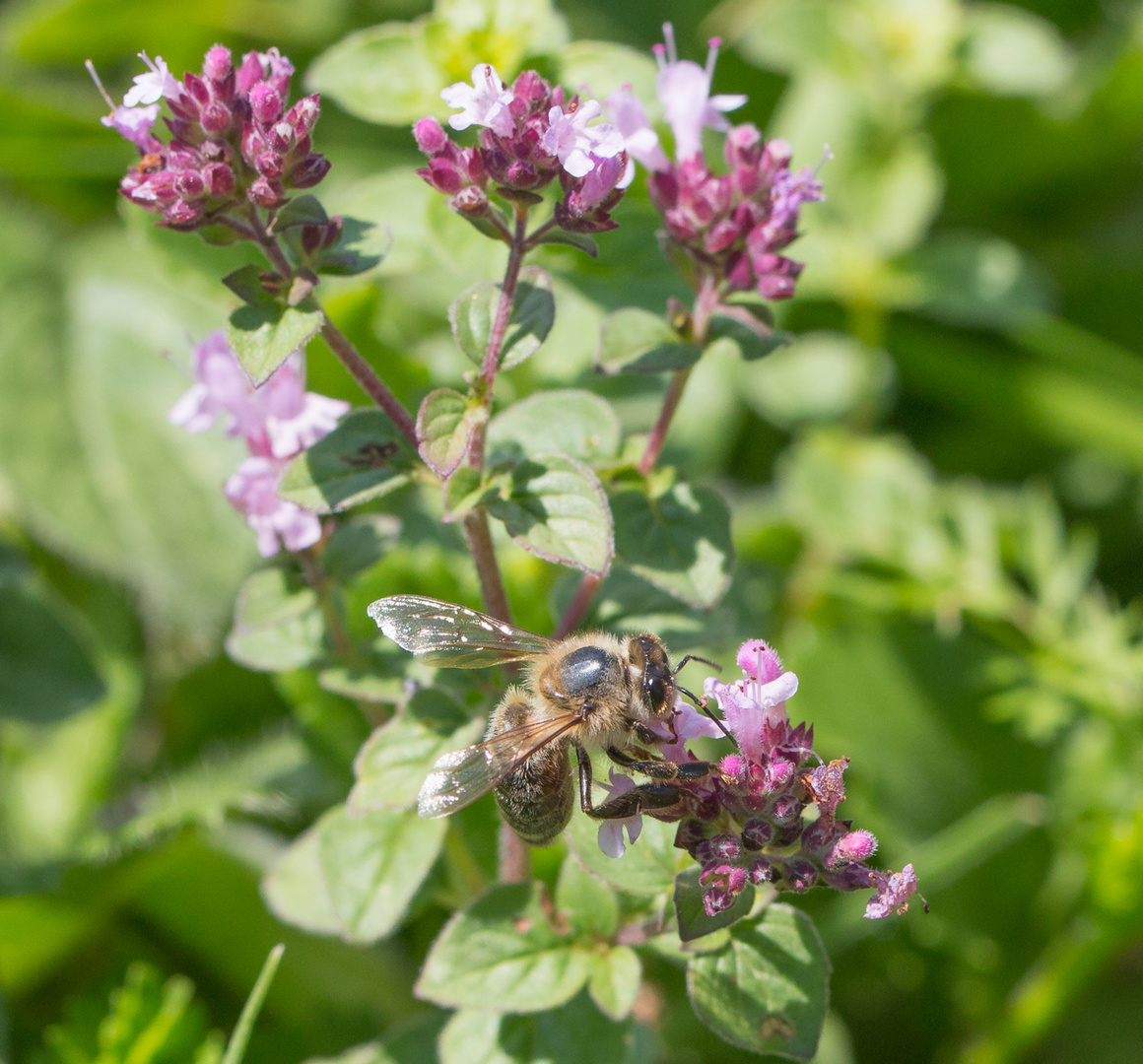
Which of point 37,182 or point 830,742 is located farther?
point 37,182

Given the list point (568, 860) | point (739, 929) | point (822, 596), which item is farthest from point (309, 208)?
point (822, 596)

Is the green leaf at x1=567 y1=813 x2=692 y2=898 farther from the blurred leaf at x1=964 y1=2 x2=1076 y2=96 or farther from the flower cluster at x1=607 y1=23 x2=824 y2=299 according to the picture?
the blurred leaf at x1=964 y1=2 x2=1076 y2=96

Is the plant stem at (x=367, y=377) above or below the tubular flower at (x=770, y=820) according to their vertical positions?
above

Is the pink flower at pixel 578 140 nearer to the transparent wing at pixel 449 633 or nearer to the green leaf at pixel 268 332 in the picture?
the green leaf at pixel 268 332

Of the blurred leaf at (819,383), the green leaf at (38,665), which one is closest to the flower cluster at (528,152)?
the green leaf at (38,665)

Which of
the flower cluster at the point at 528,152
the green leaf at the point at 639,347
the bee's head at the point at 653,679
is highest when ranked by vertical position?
the flower cluster at the point at 528,152

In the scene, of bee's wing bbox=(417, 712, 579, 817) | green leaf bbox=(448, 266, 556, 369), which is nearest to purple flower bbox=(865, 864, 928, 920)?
bee's wing bbox=(417, 712, 579, 817)

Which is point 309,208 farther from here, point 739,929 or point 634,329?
point 739,929
